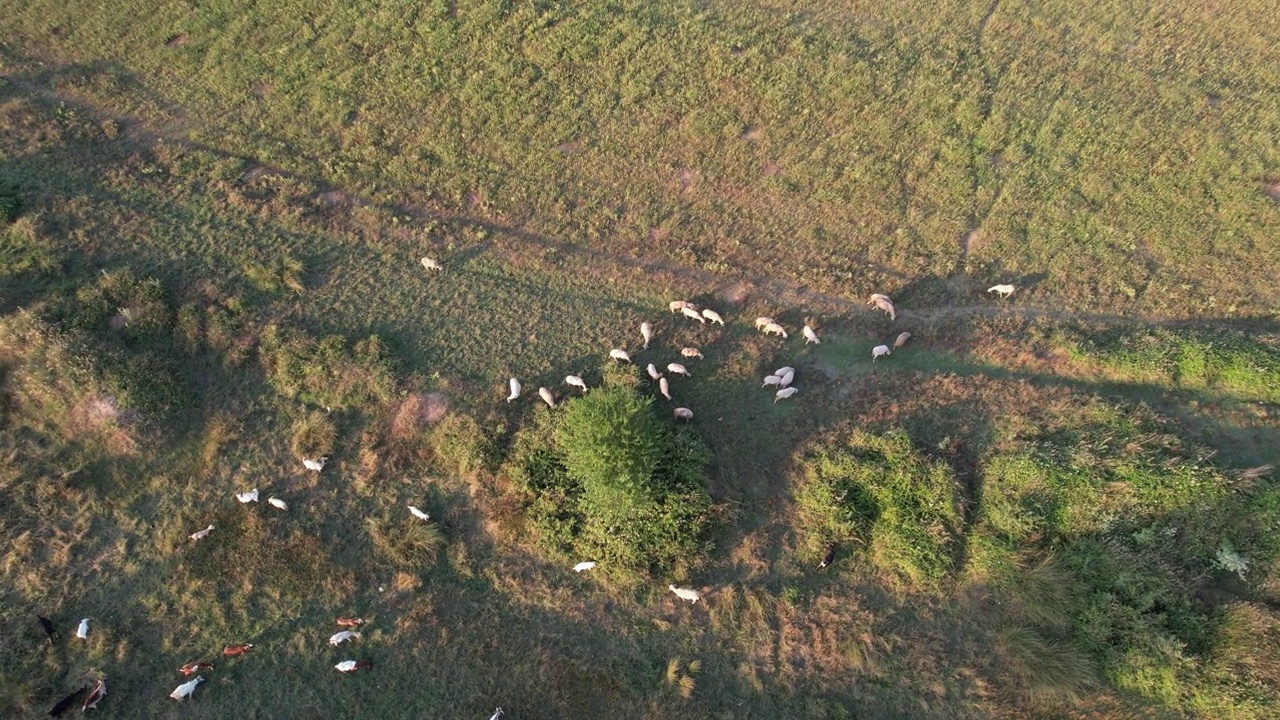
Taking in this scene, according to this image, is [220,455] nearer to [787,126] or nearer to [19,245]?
[19,245]

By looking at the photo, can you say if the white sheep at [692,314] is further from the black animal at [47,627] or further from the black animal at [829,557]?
the black animal at [47,627]

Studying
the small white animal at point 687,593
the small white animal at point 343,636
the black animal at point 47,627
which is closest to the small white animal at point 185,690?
the small white animal at point 343,636

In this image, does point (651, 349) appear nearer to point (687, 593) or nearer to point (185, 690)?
point (687, 593)

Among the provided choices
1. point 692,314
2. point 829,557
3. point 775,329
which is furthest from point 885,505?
point 692,314

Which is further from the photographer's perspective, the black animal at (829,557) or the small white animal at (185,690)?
the black animal at (829,557)

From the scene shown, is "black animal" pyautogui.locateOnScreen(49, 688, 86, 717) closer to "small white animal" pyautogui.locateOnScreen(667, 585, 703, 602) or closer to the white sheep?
"small white animal" pyautogui.locateOnScreen(667, 585, 703, 602)

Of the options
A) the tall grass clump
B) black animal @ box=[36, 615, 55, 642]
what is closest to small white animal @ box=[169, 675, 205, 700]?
black animal @ box=[36, 615, 55, 642]

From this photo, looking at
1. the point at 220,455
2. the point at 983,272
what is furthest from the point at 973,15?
the point at 220,455
